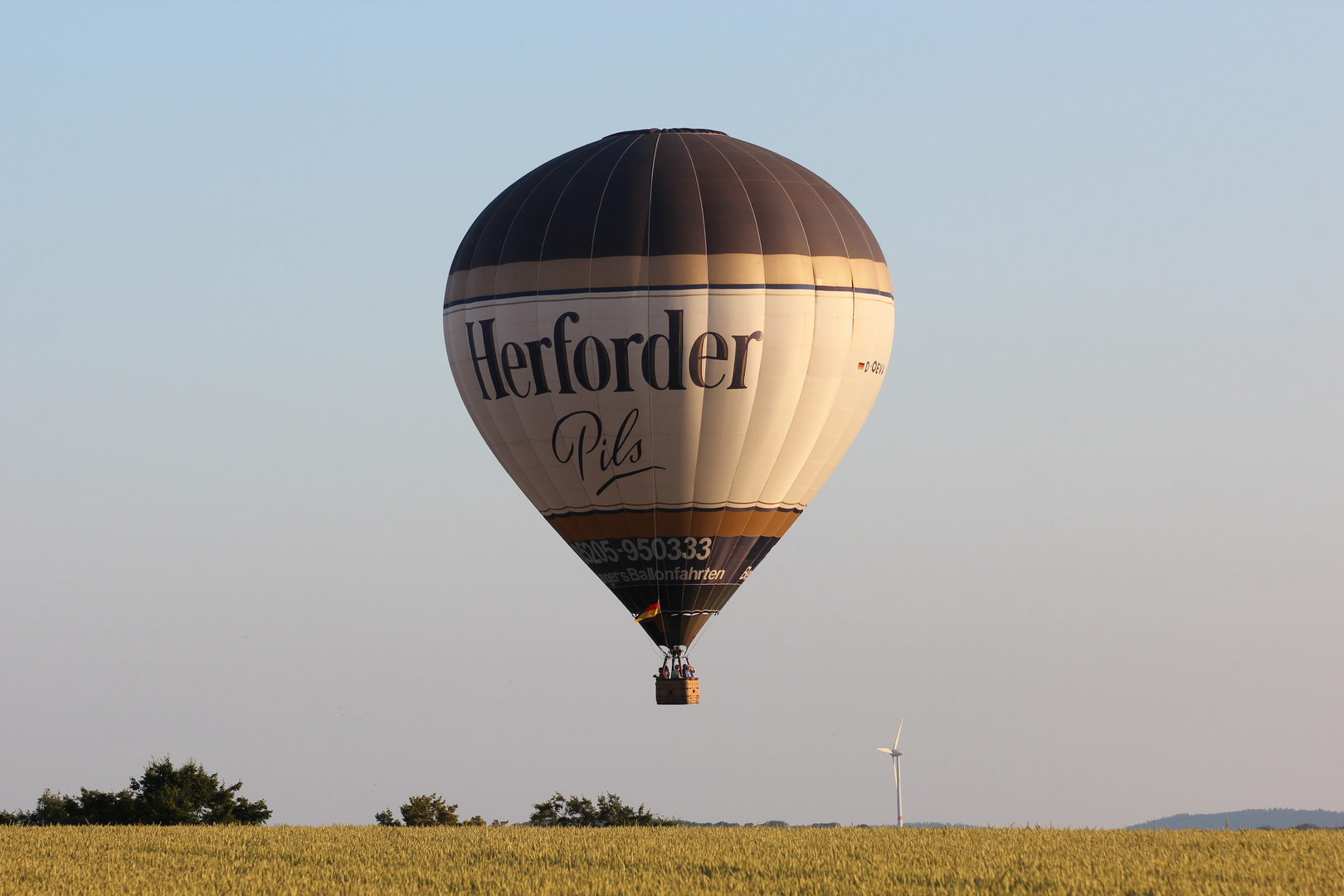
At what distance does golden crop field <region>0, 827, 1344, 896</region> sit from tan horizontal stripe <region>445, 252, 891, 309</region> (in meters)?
13.1

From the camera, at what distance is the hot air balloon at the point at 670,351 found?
44531 mm

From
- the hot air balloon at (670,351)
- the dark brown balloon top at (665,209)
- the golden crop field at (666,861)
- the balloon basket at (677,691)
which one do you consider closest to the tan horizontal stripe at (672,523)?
the hot air balloon at (670,351)

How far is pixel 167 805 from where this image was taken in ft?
170

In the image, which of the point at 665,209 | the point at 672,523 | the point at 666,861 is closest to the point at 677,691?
the point at 672,523

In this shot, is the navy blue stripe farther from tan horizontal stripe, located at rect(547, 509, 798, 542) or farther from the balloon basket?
the balloon basket

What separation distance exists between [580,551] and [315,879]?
1327 centimetres

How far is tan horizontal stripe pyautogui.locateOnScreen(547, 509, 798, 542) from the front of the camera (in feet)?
150

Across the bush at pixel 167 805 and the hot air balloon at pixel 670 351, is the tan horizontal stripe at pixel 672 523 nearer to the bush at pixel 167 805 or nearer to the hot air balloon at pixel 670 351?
the hot air balloon at pixel 670 351

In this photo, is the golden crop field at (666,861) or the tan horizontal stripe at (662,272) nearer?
the golden crop field at (666,861)

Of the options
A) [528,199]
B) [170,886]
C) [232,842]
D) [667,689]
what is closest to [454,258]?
[528,199]

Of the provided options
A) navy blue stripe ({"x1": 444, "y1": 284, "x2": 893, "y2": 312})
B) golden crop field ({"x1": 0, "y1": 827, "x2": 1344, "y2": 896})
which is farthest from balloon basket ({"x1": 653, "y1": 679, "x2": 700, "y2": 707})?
navy blue stripe ({"x1": 444, "y1": 284, "x2": 893, "y2": 312})

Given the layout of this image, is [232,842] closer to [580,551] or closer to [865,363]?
[580,551]

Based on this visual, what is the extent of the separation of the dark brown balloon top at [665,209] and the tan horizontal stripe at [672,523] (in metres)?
6.43

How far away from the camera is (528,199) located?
153ft
